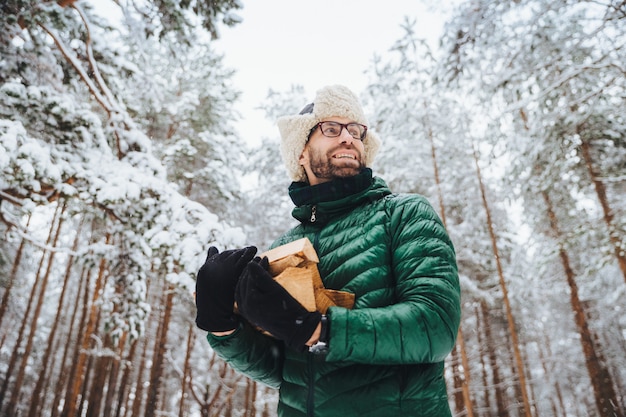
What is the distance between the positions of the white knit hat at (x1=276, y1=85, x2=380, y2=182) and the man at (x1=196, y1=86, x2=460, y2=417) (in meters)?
0.17

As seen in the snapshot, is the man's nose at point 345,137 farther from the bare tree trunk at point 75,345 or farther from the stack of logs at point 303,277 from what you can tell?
the bare tree trunk at point 75,345

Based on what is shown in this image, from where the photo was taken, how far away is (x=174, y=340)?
2225 centimetres

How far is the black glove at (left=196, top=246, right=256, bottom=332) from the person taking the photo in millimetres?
1301

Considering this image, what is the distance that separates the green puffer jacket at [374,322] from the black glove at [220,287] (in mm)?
172

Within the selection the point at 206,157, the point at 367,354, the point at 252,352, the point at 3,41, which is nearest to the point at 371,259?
the point at 367,354

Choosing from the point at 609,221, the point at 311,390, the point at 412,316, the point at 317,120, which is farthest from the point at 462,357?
the point at 412,316

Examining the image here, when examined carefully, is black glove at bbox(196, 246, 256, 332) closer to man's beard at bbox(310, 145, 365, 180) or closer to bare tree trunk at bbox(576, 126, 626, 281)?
man's beard at bbox(310, 145, 365, 180)

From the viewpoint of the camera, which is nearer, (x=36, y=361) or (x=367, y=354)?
(x=367, y=354)

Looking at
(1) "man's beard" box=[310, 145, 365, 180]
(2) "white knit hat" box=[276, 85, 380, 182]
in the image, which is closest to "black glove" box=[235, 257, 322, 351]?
(1) "man's beard" box=[310, 145, 365, 180]

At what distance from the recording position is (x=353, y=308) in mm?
1349

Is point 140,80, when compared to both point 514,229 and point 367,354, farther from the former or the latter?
point 514,229

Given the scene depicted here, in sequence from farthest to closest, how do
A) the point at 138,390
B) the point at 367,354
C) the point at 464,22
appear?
1. the point at 138,390
2. the point at 464,22
3. the point at 367,354

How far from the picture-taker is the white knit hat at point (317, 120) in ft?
6.60

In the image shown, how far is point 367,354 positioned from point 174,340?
2385cm
